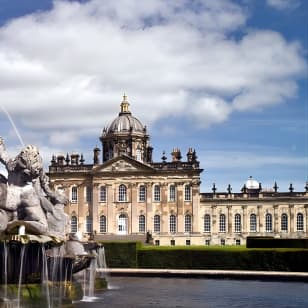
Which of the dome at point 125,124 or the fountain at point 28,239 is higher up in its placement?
the dome at point 125,124

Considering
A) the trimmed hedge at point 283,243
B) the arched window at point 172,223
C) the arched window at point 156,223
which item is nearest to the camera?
the trimmed hedge at point 283,243

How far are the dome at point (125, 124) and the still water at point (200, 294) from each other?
50053 mm

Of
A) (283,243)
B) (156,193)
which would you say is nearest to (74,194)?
(156,193)

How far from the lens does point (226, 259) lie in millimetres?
28281

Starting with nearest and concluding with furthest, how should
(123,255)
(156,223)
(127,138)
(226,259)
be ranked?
(226,259) < (123,255) < (156,223) < (127,138)

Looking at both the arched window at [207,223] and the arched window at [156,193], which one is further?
the arched window at [207,223]

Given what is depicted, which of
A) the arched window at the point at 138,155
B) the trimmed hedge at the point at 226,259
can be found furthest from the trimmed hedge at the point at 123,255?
the arched window at the point at 138,155

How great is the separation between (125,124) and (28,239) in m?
60.1

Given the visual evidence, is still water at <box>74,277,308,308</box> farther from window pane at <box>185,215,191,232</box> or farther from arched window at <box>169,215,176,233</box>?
arched window at <box>169,215,176,233</box>

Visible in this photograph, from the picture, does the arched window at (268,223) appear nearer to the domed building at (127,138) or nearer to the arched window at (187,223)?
the arched window at (187,223)

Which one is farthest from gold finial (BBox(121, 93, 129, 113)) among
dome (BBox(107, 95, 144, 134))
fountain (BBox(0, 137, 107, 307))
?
fountain (BBox(0, 137, 107, 307))

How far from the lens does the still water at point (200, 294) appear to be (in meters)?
14.9

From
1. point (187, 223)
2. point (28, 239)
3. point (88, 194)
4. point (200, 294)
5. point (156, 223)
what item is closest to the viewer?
point (28, 239)

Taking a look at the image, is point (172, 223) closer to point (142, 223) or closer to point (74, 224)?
point (142, 223)
